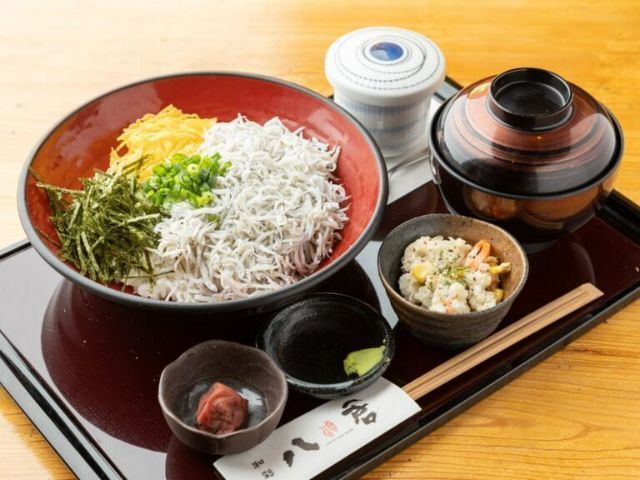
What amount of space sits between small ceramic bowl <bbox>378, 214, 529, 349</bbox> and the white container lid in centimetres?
50

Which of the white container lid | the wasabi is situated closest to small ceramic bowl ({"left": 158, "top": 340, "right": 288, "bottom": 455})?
the wasabi

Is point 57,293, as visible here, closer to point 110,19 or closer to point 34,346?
point 34,346

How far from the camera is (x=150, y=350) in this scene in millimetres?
1825

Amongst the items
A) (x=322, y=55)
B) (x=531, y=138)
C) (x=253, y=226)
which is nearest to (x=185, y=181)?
(x=253, y=226)

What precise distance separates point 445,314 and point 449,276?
0.41ft

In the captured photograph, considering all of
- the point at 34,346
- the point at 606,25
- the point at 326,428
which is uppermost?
the point at 34,346

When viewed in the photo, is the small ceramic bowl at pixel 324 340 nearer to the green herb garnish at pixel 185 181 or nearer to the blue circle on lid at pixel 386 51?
the green herb garnish at pixel 185 181

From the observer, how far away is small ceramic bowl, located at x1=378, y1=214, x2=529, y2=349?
5.59ft

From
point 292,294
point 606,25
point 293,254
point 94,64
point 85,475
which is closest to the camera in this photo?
point 85,475

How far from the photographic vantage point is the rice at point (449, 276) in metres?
1.74

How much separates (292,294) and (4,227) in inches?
38.7

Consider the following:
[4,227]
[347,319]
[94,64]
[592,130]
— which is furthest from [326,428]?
[94,64]

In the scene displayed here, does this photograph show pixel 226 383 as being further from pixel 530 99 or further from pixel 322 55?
pixel 322 55

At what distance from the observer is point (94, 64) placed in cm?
289
